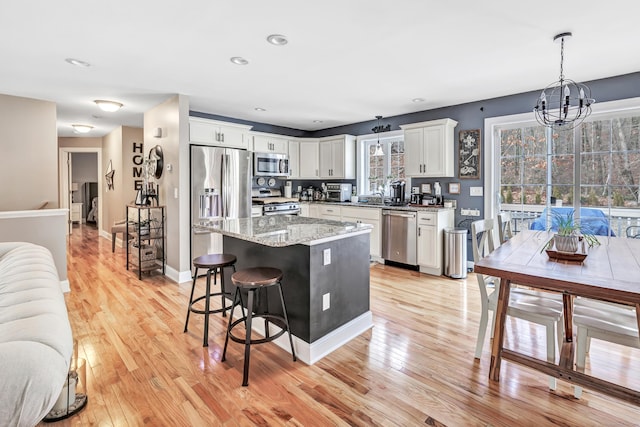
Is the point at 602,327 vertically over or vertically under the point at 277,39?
under

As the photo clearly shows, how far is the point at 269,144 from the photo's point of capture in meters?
6.00

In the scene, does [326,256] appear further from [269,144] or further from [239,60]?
[269,144]

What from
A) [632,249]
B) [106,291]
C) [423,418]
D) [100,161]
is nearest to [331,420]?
[423,418]

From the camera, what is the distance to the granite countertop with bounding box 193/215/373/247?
2164 millimetres

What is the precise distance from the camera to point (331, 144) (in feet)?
20.5

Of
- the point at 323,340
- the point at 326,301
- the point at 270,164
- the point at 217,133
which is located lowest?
the point at 323,340

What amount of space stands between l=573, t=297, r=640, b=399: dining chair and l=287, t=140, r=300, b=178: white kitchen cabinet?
5080 millimetres

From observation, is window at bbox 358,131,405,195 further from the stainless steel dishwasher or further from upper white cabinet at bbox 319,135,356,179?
the stainless steel dishwasher

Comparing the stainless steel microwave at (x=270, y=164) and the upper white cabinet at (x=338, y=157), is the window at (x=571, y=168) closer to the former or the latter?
the upper white cabinet at (x=338, y=157)

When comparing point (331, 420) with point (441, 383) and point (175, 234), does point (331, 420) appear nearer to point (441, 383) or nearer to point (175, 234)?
point (441, 383)

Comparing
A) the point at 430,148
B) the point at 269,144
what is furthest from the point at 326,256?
the point at 269,144

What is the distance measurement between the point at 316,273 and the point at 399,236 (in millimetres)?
2752

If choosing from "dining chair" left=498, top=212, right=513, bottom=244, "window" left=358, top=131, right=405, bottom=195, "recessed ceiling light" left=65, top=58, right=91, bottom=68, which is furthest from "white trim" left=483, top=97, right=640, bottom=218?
"recessed ceiling light" left=65, top=58, right=91, bottom=68

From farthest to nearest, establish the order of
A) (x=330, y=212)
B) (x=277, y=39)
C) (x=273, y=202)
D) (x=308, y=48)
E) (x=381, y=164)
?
(x=381, y=164)
(x=330, y=212)
(x=273, y=202)
(x=308, y=48)
(x=277, y=39)
